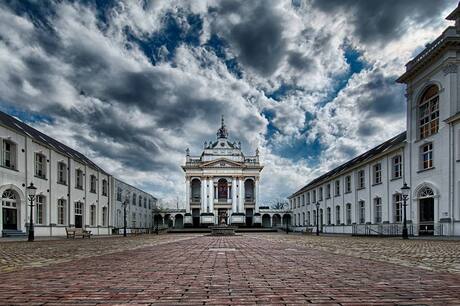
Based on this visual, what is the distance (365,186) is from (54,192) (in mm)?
29432

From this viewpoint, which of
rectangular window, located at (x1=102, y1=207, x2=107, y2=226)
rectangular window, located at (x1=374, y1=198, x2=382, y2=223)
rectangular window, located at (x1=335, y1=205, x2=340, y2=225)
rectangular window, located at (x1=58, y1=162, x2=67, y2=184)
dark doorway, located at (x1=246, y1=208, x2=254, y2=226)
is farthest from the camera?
dark doorway, located at (x1=246, y1=208, x2=254, y2=226)

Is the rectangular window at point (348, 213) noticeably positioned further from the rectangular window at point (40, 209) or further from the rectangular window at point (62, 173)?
the rectangular window at point (40, 209)

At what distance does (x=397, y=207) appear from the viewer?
97.6 feet

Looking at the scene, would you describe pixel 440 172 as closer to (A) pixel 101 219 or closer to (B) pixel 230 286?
(B) pixel 230 286

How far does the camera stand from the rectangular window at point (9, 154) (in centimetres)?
2631

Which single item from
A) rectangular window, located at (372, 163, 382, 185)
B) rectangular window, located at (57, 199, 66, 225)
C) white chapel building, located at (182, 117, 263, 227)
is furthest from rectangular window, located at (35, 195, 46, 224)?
white chapel building, located at (182, 117, 263, 227)

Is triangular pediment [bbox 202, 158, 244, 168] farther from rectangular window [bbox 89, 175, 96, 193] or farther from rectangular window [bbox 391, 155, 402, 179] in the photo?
rectangular window [bbox 391, 155, 402, 179]

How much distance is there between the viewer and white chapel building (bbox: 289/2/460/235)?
23.0m

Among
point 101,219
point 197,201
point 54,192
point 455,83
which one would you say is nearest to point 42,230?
point 54,192

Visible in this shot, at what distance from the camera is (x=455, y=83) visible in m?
23.5

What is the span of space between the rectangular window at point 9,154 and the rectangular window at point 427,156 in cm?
3017

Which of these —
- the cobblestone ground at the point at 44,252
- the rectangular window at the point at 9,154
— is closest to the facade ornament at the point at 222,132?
the rectangular window at the point at 9,154

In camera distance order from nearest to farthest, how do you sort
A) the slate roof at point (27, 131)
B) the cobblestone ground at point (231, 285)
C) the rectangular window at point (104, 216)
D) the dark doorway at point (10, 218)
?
the cobblestone ground at point (231, 285), the dark doorway at point (10, 218), the slate roof at point (27, 131), the rectangular window at point (104, 216)

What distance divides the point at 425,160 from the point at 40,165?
30986mm
